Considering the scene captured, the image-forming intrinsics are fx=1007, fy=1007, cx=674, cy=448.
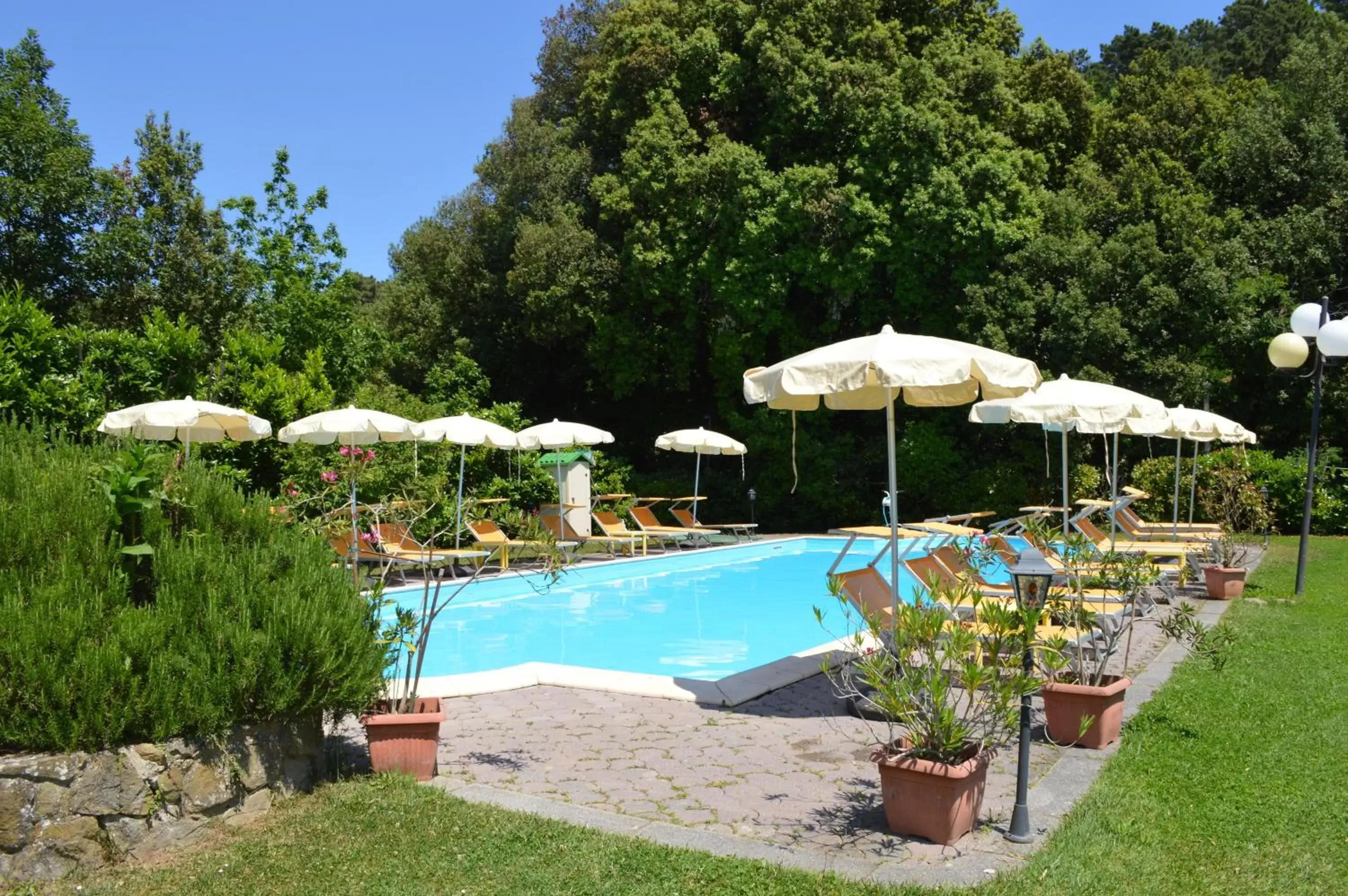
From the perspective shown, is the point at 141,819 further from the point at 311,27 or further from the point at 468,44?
the point at 468,44

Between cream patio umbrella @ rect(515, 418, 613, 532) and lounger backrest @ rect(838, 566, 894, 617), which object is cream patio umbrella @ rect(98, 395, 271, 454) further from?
lounger backrest @ rect(838, 566, 894, 617)

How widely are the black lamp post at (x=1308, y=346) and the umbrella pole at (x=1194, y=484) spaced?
14.3 feet

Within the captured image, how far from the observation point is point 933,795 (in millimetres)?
4074

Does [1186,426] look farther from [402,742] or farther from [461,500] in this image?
[402,742]

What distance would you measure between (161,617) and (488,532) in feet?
36.9

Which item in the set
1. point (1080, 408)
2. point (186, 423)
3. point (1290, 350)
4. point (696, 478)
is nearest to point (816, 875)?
point (1080, 408)

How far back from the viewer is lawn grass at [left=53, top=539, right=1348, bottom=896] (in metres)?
3.69

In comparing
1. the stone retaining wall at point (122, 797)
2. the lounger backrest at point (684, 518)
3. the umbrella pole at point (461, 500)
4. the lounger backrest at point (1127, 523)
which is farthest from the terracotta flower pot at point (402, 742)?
the lounger backrest at point (684, 518)

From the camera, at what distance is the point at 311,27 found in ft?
45.8

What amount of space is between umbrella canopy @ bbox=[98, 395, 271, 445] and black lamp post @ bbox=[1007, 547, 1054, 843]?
9.32 m

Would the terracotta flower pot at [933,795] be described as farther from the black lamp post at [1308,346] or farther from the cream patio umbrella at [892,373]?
the black lamp post at [1308,346]

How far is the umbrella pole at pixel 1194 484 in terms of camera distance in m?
15.6

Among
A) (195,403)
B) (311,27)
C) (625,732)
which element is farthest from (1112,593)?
(311,27)

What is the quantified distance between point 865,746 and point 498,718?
2.38 m
